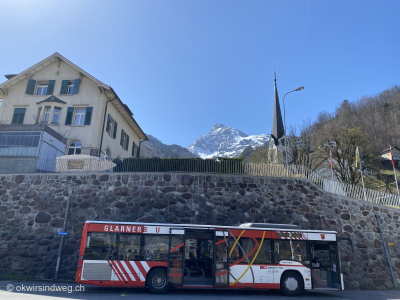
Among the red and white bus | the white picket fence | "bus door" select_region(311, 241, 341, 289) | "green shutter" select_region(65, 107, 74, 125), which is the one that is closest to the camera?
the red and white bus

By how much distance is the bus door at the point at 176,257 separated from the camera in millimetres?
11241

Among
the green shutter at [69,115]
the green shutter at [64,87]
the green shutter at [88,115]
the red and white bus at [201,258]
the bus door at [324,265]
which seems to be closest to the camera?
the red and white bus at [201,258]

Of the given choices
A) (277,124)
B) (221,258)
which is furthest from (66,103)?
(277,124)

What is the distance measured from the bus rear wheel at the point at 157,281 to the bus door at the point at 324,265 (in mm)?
6118

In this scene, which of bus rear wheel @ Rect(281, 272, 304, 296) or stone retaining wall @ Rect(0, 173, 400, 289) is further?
stone retaining wall @ Rect(0, 173, 400, 289)

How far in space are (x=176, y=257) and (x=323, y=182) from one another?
11.0m

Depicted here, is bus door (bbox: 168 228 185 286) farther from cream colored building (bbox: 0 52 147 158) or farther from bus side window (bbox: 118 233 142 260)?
cream colored building (bbox: 0 52 147 158)


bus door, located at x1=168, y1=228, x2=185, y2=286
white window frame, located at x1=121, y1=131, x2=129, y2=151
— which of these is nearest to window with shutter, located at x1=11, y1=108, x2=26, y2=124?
white window frame, located at x1=121, y1=131, x2=129, y2=151

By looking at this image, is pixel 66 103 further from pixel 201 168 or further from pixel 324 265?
pixel 324 265

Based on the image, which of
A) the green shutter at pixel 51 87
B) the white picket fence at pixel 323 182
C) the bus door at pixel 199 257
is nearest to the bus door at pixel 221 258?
the bus door at pixel 199 257

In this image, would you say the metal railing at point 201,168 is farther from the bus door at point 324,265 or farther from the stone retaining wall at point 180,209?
the bus door at point 324,265

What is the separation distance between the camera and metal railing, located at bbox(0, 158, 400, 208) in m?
18.0

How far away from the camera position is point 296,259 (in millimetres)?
11898

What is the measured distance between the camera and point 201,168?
18672 millimetres
